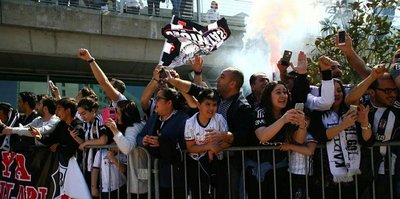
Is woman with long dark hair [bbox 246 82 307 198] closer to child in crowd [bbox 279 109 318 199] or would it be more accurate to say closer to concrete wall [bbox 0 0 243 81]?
child in crowd [bbox 279 109 318 199]

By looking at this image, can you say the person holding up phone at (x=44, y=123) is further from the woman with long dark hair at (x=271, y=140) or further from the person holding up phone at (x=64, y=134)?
the woman with long dark hair at (x=271, y=140)

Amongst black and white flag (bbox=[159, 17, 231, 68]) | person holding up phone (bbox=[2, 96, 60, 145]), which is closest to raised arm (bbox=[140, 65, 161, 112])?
black and white flag (bbox=[159, 17, 231, 68])

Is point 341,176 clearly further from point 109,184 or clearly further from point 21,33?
point 21,33

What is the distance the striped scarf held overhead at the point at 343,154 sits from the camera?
14.3 feet

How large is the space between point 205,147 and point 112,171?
1.42m

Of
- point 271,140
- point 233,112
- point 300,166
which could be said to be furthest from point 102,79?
point 300,166

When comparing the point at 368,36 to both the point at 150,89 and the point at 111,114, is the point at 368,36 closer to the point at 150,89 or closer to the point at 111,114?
the point at 150,89

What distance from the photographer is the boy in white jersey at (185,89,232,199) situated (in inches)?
181

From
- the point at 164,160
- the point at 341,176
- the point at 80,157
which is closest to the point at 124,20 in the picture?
the point at 80,157

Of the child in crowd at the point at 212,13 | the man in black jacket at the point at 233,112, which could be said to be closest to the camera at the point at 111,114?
the man in black jacket at the point at 233,112

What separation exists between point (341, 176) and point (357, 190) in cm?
24

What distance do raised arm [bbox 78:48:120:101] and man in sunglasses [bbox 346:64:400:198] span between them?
2900 millimetres

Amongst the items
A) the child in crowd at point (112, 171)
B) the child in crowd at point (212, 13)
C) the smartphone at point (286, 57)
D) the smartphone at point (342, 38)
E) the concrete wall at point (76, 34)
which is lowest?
the child in crowd at point (112, 171)

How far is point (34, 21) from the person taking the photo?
13188 millimetres
